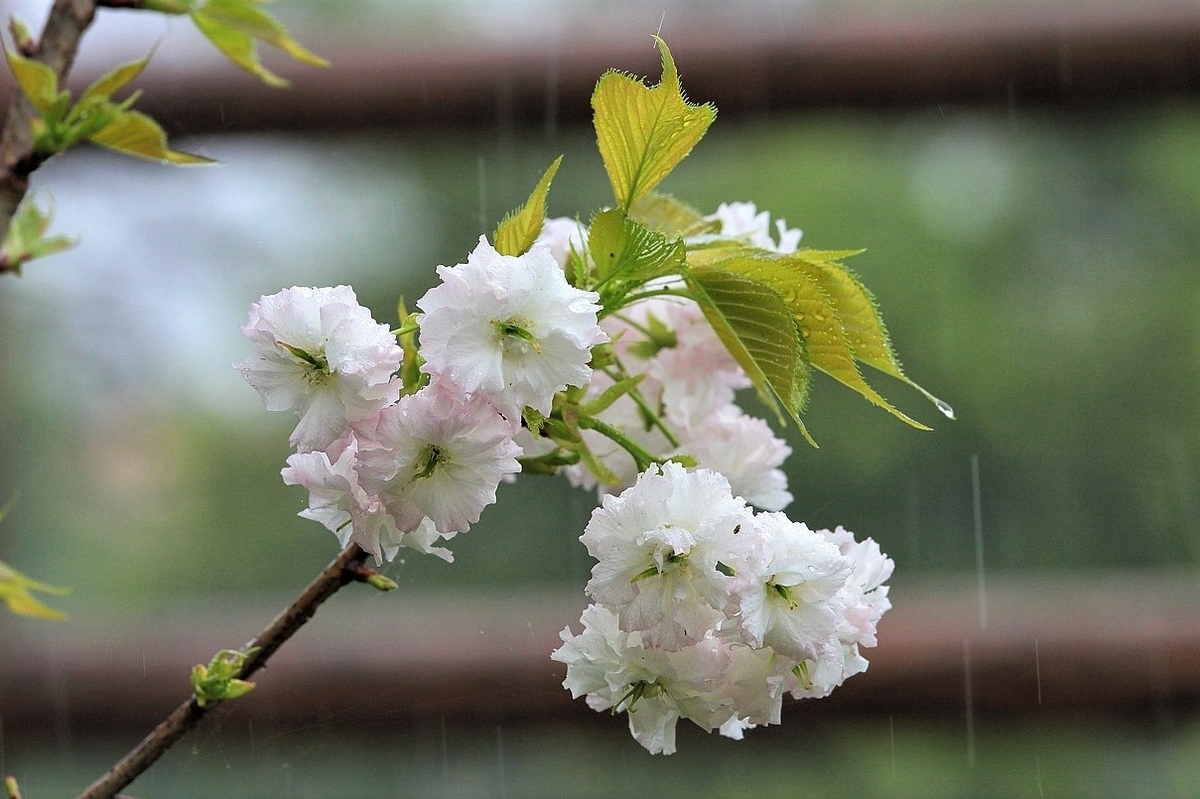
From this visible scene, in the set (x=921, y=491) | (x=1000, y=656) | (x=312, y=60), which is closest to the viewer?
(x=312, y=60)

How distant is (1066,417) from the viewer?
749 mm

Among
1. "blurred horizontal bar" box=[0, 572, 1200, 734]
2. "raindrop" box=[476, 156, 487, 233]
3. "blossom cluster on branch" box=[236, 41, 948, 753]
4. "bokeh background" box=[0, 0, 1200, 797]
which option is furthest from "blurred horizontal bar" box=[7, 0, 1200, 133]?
"blossom cluster on branch" box=[236, 41, 948, 753]

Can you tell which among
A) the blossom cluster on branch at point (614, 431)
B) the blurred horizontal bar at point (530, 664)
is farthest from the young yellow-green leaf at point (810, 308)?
the blurred horizontal bar at point (530, 664)

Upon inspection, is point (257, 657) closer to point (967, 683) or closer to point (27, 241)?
point (27, 241)

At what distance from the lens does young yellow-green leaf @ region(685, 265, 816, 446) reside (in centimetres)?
21

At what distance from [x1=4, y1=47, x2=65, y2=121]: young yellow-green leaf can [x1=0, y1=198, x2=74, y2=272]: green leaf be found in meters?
0.01

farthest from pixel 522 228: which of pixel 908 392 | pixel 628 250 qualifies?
pixel 908 392

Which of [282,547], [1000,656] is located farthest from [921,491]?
[282,547]

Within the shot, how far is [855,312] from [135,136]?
5.3 inches

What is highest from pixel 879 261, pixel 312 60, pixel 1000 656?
pixel 879 261

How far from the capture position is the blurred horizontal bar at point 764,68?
1.98ft

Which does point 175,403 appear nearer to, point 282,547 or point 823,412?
point 282,547

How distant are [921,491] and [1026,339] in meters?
0.13

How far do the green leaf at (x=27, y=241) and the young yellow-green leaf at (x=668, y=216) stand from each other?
13cm
